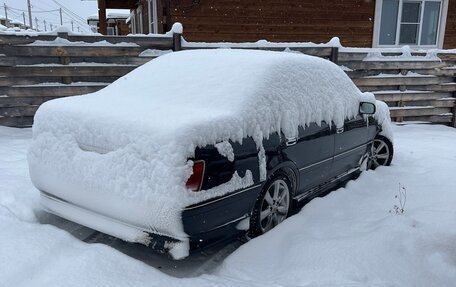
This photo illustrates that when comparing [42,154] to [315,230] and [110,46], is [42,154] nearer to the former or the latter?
[315,230]

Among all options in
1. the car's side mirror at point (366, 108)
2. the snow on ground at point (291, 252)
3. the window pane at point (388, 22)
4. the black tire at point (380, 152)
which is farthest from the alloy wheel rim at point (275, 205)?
the window pane at point (388, 22)

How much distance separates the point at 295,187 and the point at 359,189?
4.31 feet

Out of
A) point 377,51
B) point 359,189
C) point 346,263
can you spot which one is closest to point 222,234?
point 346,263

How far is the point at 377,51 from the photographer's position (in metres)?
8.91

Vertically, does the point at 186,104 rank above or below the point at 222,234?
above

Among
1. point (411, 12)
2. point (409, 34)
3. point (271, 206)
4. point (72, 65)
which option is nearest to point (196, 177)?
point (271, 206)

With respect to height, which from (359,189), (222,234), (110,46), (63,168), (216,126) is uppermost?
(110,46)

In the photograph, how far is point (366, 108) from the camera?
4.81m

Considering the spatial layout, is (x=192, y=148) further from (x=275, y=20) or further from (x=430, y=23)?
(x=430, y=23)

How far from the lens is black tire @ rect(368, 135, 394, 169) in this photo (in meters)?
5.60

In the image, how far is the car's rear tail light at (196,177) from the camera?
2623 mm

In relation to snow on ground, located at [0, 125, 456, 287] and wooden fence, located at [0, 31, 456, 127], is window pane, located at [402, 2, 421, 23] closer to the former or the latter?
wooden fence, located at [0, 31, 456, 127]

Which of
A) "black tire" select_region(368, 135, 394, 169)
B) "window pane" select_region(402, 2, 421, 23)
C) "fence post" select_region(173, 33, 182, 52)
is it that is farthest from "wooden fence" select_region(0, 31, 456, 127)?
"window pane" select_region(402, 2, 421, 23)

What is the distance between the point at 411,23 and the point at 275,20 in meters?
4.81
